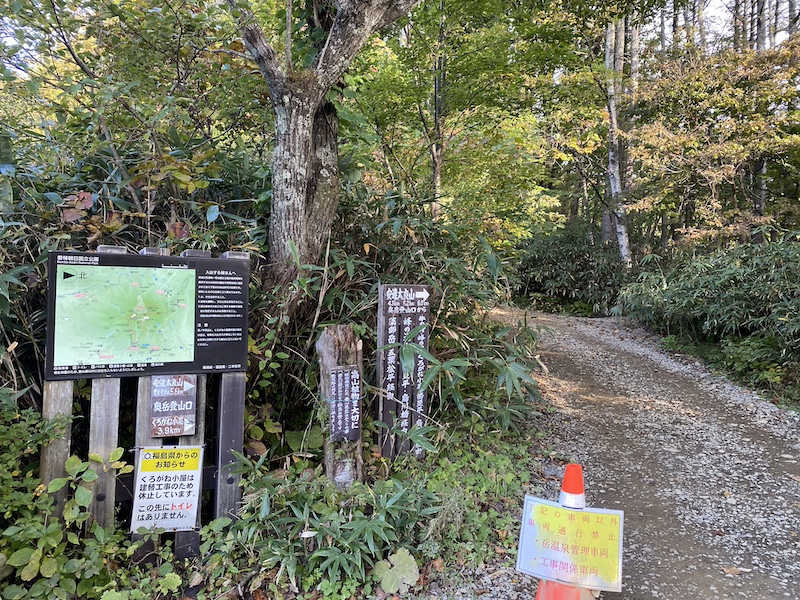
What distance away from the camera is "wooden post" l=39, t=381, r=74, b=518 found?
8.06ft

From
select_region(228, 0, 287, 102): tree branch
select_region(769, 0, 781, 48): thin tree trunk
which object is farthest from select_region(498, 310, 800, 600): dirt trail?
select_region(769, 0, 781, 48): thin tree trunk

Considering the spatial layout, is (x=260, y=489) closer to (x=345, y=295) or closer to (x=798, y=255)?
(x=345, y=295)

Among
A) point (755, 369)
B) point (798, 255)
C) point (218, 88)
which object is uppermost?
point (218, 88)

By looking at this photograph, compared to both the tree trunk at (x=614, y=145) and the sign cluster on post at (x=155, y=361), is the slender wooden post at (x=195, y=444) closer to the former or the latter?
the sign cluster on post at (x=155, y=361)

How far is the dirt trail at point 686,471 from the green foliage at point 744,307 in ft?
1.56

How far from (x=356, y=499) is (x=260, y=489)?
1.83 ft

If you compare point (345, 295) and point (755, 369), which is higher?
point (345, 295)

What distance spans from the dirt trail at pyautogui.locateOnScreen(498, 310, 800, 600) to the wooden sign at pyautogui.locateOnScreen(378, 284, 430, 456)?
1472 millimetres

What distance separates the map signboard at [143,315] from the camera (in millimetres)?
2514

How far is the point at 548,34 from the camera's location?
29.5ft

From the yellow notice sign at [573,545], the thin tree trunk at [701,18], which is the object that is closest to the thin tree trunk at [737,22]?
the thin tree trunk at [701,18]

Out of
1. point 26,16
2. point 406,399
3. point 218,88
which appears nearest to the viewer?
point 26,16

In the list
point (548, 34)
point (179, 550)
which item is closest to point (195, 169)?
point (179, 550)

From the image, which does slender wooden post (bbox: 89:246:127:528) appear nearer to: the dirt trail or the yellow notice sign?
the yellow notice sign
